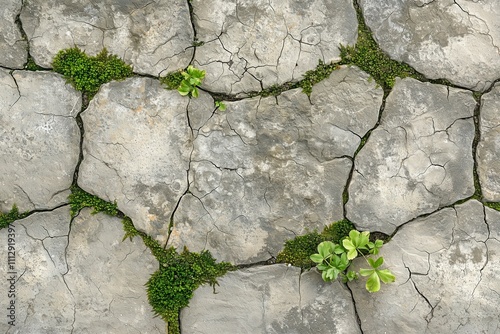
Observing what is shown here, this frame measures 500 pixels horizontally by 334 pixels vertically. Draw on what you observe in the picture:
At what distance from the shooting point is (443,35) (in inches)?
136

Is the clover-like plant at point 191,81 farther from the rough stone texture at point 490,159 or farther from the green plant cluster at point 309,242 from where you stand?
the rough stone texture at point 490,159

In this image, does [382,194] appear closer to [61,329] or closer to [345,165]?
[345,165]

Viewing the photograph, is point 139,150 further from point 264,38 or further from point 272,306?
point 272,306

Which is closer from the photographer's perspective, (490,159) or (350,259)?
(350,259)

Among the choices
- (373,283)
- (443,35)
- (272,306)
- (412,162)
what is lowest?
(272,306)

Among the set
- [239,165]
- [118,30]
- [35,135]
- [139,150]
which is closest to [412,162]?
[239,165]

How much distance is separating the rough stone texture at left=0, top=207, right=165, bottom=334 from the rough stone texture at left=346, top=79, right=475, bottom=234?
1477 mm

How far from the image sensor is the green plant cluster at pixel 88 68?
3.38m

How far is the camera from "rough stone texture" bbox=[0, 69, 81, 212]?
133 inches

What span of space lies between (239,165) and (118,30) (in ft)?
3.86

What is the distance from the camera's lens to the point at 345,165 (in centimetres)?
342

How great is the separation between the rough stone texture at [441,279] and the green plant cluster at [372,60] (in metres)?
0.94

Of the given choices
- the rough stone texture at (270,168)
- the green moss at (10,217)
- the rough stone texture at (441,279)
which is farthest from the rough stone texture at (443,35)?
the green moss at (10,217)

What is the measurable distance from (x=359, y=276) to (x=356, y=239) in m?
0.28
